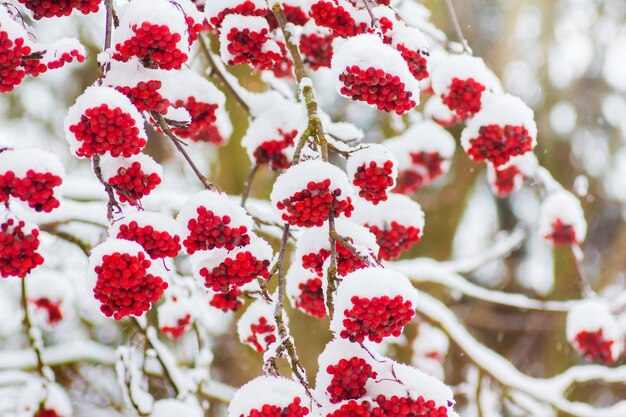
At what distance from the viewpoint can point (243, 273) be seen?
174cm

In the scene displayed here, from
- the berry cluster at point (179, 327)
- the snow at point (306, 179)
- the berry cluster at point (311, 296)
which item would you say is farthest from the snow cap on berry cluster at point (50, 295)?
the snow at point (306, 179)

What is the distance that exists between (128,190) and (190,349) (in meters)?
4.75

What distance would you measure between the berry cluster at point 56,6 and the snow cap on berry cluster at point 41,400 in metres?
2.39

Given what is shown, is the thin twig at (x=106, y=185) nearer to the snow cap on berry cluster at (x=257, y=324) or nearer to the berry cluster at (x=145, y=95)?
the berry cluster at (x=145, y=95)

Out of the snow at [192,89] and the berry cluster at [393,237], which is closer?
the berry cluster at [393,237]

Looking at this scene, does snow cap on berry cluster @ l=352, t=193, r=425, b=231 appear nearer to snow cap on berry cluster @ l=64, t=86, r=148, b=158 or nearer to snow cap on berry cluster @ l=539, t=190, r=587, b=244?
snow cap on berry cluster @ l=64, t=86, r=148, b=158

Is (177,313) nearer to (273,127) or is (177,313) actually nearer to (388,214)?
(273,127)

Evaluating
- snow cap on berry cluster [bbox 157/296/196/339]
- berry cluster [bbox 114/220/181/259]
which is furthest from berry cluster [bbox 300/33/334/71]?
snow cap on berry cluster [bbox 157/296/196/339]

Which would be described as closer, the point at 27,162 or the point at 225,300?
the point at 27,162

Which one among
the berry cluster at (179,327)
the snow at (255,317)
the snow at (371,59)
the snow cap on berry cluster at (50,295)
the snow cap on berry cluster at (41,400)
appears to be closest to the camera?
the snow at (371,59)

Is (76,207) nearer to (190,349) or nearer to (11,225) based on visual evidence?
(11,225)

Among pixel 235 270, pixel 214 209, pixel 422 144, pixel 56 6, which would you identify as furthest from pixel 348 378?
pixel 422 144

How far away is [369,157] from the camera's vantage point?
193 centimetres

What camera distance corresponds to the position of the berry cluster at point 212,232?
5.58 ft
